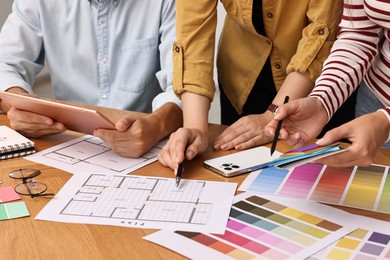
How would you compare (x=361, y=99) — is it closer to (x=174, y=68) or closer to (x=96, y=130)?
(x=174, y=68)

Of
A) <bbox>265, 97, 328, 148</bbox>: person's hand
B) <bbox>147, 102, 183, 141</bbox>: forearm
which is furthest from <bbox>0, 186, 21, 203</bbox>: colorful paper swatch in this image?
<bbox>265, 97, 328, 148</bbox>: person's hand

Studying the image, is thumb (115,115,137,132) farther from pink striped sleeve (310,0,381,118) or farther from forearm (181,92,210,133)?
pink striped sleeve (310,0,381,118)

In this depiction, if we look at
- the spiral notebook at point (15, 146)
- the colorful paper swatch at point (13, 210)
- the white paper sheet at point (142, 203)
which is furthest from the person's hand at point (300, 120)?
the spiral notebook at point (15, 146)

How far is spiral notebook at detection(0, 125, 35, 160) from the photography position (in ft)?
4.12

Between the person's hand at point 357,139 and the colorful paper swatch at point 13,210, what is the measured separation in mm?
534

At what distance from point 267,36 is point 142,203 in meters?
0.69

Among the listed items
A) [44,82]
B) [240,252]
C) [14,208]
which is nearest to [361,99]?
[240,252]

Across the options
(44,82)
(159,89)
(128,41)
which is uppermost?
(128,41)

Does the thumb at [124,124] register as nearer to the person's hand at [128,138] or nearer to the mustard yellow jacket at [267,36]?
the person's hand at [128,138]

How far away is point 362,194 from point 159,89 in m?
0.85

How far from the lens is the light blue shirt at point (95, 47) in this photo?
167cm

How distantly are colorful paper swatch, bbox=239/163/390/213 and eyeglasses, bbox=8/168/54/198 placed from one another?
0.39 metres

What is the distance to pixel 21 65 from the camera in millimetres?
1731

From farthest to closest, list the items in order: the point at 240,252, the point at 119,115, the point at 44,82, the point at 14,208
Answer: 1. the point at 44,82
2. the point at 119,115
3. the point at 14,208
4. the point at 240,252
